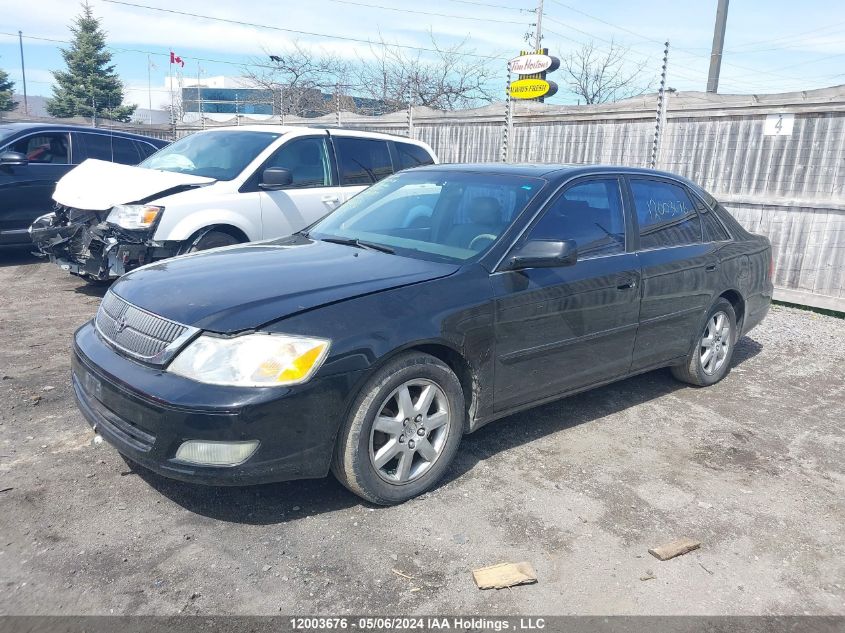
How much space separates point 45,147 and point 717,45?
53.8 feet

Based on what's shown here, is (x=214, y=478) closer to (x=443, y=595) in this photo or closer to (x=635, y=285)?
(x=443, y=595)

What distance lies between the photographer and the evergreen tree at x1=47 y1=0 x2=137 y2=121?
146 feet

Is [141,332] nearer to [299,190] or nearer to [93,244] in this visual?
[93,244]

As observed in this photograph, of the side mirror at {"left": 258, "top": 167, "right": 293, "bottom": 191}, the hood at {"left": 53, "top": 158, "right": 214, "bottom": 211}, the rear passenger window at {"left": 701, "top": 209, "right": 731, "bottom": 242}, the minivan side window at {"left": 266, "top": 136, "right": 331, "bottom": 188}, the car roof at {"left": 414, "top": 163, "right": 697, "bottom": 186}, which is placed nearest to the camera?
the car roof at {"left": 414, "top": 163, "right": 697, "bottom": 186}

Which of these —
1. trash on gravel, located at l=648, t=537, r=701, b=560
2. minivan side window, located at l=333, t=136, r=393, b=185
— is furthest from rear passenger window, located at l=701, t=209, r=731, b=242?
minivan side window, located at l=333, t=136, r=393, b=185

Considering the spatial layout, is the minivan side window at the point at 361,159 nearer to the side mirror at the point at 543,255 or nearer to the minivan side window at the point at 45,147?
the minivan side window at the point at 45,147

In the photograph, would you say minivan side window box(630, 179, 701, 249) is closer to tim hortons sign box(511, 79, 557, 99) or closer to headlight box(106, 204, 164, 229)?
headlight box(106, 204, 164, 229)

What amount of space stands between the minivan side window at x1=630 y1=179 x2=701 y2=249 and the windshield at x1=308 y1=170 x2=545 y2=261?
3.22 ft

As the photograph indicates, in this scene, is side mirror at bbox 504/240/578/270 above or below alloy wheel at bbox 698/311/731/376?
above

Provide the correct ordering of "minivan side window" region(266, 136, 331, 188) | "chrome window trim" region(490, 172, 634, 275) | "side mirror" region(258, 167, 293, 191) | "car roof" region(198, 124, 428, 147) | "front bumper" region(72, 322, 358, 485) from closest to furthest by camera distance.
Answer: "front bumper" region(72, 322, 358, 485)
"chrome window trim" region(490, 172, 634, 275)
"side mirror" region(258, 167, 293, 191)
"minivan side window" region(266, 136, 331, 188)
"car roof" region(198, 124, 428, 147)

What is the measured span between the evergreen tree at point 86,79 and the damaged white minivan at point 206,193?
138ft

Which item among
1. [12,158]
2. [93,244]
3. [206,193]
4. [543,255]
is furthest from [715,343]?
[12,158]

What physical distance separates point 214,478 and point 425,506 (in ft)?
3.51

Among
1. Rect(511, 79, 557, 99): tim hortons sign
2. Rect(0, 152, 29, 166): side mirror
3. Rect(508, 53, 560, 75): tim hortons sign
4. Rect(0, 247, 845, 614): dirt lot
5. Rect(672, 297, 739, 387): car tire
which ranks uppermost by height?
Rect(508, 53, 560, 75): tim hortons sign
